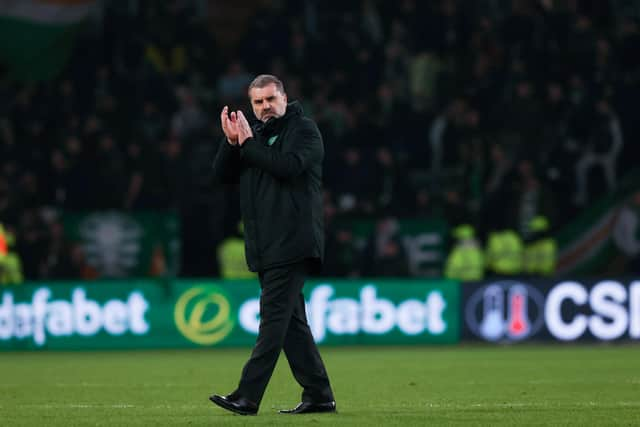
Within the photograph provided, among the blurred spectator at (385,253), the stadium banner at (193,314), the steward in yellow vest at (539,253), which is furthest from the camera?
the steward in yellow vest at (539,253)

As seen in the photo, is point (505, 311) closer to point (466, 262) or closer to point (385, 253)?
point (466, 262)

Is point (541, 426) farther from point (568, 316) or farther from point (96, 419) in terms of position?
point (568, 316)

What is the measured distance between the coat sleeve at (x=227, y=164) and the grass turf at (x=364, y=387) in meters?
1.60

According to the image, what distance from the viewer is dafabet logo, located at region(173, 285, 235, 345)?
21953 mm

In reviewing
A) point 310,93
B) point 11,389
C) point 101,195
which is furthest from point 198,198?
point 11,389

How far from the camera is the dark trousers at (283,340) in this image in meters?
9.69

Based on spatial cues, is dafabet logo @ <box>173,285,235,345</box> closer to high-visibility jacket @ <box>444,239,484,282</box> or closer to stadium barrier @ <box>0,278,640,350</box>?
stadium barrier @ <box>0,278,640,350</box>

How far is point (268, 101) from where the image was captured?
32.0 ft

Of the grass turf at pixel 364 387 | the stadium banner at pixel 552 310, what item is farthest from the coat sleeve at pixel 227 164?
the stadium banner at pixel 552 310

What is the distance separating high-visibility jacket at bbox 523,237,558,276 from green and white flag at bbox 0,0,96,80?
9.65 m

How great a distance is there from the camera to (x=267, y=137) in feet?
32.7

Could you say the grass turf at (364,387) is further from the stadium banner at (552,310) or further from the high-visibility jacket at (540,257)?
the high-visibility jacket at (540,257)

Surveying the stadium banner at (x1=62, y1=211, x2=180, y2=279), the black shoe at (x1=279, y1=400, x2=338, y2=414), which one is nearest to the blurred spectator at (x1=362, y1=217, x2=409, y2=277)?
the stadium banner at (x1=62, y1=211, x2=180, y2=279)

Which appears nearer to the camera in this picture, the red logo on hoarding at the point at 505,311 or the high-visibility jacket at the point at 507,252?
the red logo on hoarding at the point at 505,311
